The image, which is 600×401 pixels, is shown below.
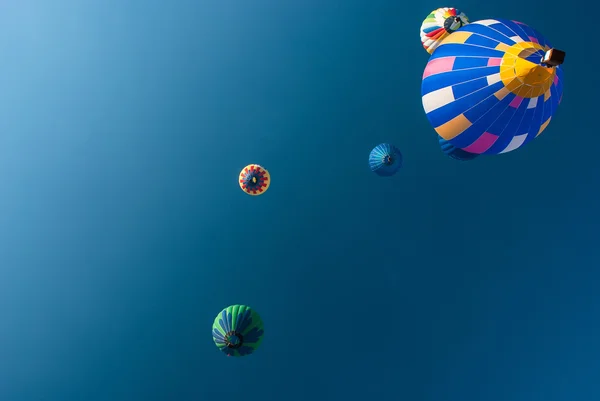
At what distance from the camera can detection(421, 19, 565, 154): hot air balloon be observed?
16.3 ft

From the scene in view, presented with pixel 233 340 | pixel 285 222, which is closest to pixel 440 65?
pixel 285 222

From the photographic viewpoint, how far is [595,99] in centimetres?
901

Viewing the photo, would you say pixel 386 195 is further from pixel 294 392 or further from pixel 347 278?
pixel 294 392

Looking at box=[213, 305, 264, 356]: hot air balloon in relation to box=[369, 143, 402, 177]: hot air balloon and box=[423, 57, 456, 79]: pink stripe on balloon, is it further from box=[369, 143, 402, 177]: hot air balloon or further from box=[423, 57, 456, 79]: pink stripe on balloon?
box=[423, 57, 456, 79]: pink stripe on balloon

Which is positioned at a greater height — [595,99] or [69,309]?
[595,99]

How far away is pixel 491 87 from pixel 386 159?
10.9 feet

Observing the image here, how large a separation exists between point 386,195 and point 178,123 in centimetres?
578

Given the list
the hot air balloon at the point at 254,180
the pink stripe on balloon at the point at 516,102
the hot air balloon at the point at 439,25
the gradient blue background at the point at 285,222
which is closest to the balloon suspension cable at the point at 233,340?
the gradient blue background at the point at 285,222

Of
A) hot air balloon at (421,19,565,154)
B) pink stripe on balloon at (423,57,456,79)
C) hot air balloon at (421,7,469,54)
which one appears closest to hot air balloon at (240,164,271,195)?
hot air balloon at (421,19,565,154)

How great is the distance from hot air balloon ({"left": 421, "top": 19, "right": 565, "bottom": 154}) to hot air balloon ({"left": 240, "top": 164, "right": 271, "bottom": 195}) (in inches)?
168

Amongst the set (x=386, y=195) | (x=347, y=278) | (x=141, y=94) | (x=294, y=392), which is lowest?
(x=294, y=392)

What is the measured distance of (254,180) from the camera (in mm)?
8570

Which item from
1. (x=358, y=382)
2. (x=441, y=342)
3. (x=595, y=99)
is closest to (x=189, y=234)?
(x=358, y=382)

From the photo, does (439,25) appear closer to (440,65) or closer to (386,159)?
(440,65)
